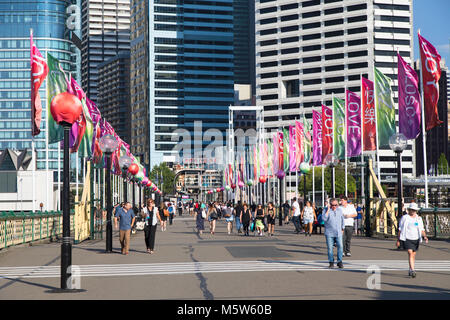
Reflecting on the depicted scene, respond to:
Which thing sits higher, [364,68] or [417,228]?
[364,68]

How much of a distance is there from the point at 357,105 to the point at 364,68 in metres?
111

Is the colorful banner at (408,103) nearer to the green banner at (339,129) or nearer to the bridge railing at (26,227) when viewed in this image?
the green banner at (339,129)

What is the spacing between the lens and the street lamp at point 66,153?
12.1m

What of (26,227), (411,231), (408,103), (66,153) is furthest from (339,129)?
(66,153)

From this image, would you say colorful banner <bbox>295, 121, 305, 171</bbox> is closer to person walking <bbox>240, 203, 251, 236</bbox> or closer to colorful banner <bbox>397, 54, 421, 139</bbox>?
person walking <bbox>240, 203, 251, 236</bbox>

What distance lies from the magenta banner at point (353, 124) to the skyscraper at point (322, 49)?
10554cm

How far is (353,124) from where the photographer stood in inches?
1372

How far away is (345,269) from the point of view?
15.5m

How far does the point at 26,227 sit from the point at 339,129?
62.2 ft

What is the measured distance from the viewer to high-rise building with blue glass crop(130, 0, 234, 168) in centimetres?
18162

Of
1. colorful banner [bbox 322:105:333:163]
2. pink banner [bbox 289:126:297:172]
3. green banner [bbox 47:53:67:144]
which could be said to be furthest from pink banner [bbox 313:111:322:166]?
green banner [bbox 47:53:67:144]

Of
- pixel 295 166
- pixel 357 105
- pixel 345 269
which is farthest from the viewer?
pixel 295 166
